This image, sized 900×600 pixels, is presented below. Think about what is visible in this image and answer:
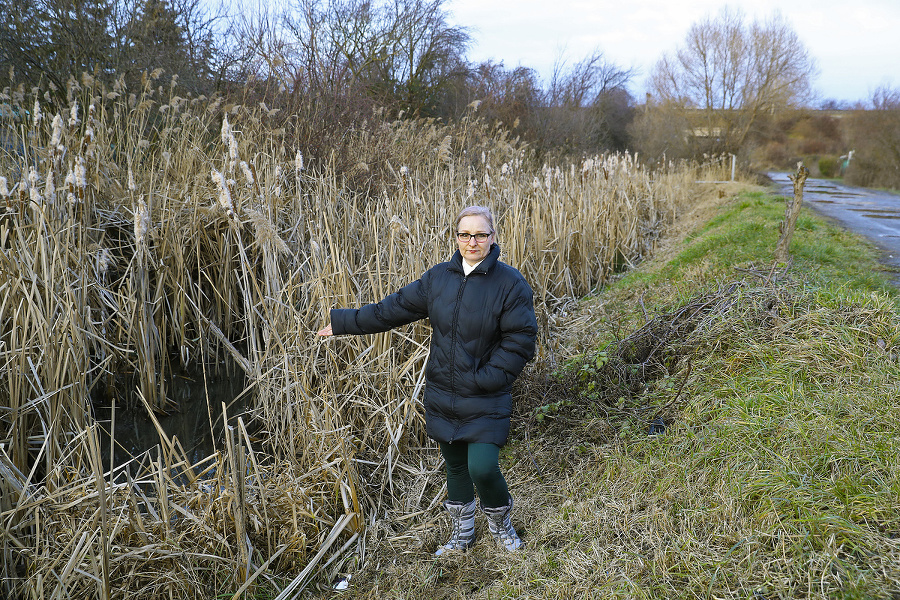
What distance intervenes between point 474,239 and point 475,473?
35.5 inches

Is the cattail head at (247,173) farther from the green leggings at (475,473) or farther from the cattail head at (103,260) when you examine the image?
the green leggings at (475,473)

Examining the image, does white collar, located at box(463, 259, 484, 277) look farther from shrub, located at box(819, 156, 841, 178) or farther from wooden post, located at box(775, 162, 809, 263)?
shrub, located at box(819, 156, 841, 178)

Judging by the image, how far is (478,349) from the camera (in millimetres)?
2250

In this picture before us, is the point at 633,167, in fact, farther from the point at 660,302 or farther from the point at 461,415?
the point at 461,415

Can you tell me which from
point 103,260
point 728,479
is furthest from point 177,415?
point 728,479

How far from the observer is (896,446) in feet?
6.89

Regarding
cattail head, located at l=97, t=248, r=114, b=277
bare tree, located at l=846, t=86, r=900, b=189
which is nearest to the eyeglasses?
cattail head, located at l=97, t=248, r=114, b=277

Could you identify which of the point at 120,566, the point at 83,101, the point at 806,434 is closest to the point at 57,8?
the point at 83,101

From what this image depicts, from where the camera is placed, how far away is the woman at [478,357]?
221 centimetres

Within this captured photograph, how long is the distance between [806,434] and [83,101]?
19.8ft

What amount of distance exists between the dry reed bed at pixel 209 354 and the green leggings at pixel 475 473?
0.52 metres

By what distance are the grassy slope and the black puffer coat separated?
574 millimetres

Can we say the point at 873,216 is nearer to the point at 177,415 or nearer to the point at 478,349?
the point at 478,349

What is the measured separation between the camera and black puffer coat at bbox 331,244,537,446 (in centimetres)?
221
